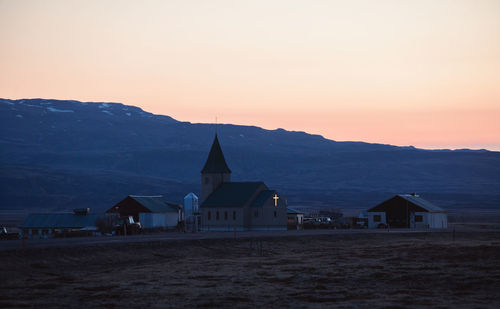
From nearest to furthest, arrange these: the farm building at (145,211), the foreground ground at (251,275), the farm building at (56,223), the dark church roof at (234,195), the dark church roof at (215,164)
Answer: the foreground ground at (251,275), the farm building at (56,223), the dark church roof at (234,195), the farm building at (145,211), the dark church roof at (215,164)

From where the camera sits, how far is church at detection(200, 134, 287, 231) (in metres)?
93.1

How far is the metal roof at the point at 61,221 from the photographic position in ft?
300

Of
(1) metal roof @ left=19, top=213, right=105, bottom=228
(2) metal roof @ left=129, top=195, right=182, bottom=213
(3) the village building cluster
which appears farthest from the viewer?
(2) metal roof @ left=129, top=195, right=182, bottom=213

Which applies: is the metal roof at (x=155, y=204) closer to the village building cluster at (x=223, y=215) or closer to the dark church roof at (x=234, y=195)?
the village building cluster at (x=223, y=215)

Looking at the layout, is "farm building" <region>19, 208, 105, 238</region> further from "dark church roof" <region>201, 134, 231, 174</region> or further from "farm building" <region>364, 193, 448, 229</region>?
"farm building" <region>364, 193, 448, 229</region>

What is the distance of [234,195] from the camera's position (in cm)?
9512

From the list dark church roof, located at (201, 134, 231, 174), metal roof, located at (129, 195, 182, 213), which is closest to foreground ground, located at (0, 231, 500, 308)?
dark church roof, located at (201, 134, 231, 174)

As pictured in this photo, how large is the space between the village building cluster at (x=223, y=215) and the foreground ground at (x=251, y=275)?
25931mm

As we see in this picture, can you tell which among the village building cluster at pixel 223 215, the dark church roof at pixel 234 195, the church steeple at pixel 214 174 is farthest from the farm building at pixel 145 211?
the dark church roof at pixel 234 195

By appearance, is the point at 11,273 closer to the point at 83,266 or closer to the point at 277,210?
the point at 83,266

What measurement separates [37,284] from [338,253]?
26.0 metres

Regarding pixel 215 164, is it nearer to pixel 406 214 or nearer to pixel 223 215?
pixel 223 215

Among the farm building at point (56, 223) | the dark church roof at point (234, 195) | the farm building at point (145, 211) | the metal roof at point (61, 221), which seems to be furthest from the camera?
the farm building at point (145, 211)

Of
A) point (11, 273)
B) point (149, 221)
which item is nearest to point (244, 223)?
point (149, 221)
